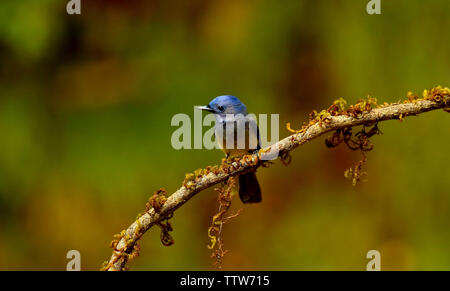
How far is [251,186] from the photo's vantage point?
3330 millimetres

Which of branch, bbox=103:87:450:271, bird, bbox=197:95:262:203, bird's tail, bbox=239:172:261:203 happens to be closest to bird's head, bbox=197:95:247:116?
bird, bbox=197:95:262:203

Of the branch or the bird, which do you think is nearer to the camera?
the branch

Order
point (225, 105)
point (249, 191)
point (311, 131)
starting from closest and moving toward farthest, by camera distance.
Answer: point (311, 131) → point (225, 105) → point (249, 191)

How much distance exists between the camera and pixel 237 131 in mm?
3197

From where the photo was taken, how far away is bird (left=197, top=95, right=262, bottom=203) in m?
3.14

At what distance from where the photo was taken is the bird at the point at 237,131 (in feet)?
10.3

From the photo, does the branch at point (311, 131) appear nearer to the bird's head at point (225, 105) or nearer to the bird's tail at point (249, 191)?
the bird's head at point (225, 105)

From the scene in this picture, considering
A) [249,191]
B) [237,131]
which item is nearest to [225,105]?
[237,131]

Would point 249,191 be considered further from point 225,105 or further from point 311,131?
point 311,131

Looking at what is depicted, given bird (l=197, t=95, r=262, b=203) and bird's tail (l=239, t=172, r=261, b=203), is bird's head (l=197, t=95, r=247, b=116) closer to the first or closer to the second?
bird (l=197, t=95, r=262, b=203)

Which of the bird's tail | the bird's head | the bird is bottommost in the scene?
the bird's tail

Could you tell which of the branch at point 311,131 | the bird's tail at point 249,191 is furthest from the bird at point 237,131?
the branch at point 311,131

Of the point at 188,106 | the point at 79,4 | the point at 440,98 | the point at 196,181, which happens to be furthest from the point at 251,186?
the point at 79,4

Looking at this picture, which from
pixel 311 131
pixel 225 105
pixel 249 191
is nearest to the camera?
pixel 311 131
